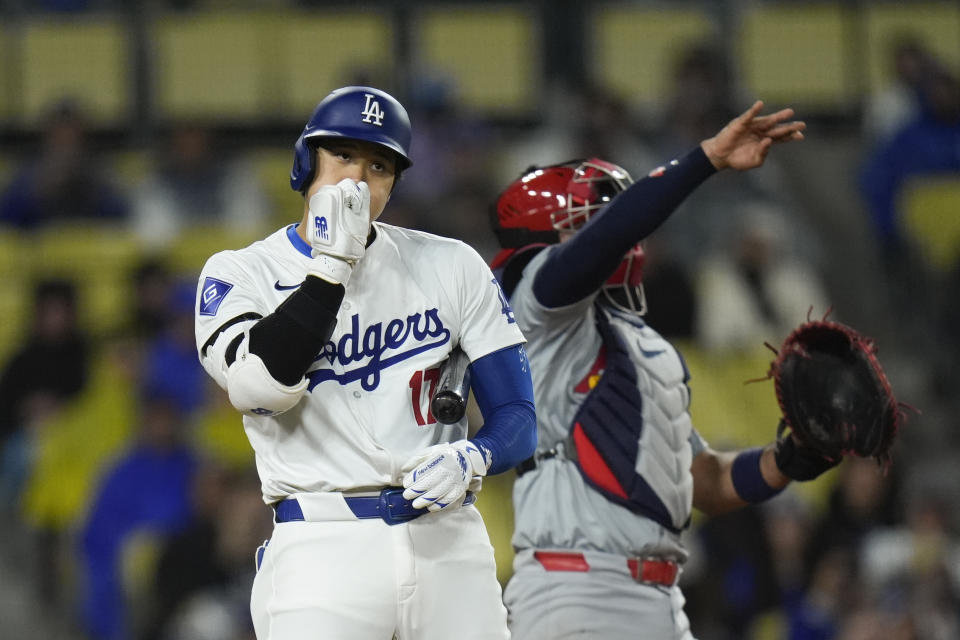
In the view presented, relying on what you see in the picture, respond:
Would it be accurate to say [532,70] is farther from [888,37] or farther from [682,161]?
[682,161]

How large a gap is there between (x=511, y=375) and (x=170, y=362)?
5.32 metres

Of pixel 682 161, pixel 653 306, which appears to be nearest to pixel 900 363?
pixel 653 306

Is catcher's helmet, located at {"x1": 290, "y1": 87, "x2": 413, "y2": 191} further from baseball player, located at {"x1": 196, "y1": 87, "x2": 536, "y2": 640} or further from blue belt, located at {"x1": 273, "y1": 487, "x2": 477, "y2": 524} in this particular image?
blue belt, located at {"x1": 273, "y1": 487, "x2": 477, "y2": 524}

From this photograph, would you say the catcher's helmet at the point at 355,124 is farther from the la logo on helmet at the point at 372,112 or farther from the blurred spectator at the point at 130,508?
the blurred spectator at the point at 130,508

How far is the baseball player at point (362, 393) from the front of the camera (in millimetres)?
3078

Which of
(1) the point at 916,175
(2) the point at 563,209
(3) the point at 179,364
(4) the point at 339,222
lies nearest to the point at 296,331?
(4) the point at 339,222

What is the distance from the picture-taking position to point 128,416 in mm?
8406

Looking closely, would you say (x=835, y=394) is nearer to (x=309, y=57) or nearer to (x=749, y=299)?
(x=749, y=299)

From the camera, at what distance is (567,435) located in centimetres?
394

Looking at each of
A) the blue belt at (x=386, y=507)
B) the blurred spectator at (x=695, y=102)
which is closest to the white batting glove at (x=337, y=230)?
the blue belt at (x=386, y=507)

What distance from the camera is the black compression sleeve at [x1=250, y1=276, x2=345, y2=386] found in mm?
3027

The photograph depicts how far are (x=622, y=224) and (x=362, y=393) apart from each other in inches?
30.4

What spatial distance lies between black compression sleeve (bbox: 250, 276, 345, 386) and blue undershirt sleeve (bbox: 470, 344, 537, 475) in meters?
0.42

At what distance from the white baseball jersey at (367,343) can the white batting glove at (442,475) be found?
0.12 meters
